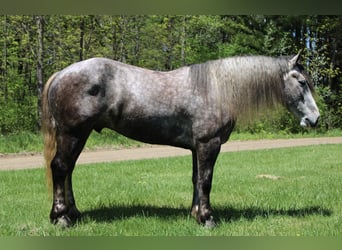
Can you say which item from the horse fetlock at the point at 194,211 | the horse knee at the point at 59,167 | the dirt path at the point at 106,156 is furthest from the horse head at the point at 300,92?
the dirt path at the point at 106,156

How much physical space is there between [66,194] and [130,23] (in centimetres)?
1443

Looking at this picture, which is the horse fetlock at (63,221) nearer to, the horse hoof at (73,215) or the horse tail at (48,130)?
the horse hoof at (73,215)

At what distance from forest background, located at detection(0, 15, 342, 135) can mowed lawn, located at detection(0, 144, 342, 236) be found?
6.88m

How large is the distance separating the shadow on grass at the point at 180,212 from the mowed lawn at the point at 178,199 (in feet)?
0.04

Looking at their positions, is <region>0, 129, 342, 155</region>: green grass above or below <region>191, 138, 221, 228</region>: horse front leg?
below

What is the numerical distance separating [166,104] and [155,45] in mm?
16571

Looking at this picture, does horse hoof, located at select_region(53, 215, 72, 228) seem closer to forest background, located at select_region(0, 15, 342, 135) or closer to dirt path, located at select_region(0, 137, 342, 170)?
dirt path, located at select_region(0, 137, 342, 170)

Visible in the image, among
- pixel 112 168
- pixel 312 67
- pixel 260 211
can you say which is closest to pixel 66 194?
pixel 260 211

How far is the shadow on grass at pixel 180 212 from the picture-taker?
15.5ft

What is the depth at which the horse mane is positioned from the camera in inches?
169

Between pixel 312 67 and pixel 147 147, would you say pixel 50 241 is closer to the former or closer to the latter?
pixel 147 147

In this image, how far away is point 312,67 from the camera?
62.3 feet

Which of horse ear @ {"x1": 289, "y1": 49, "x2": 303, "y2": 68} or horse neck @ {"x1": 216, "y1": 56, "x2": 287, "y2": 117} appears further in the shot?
horse ear @ {"x1": 289, "y1": 49, "x2": 303, "y2": 68}

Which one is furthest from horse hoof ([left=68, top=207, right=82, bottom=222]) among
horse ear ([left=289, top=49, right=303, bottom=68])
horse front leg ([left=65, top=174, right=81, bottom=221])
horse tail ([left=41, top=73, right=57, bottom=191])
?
horse ear ([left=289, top=49, right=303, bottom=68])
